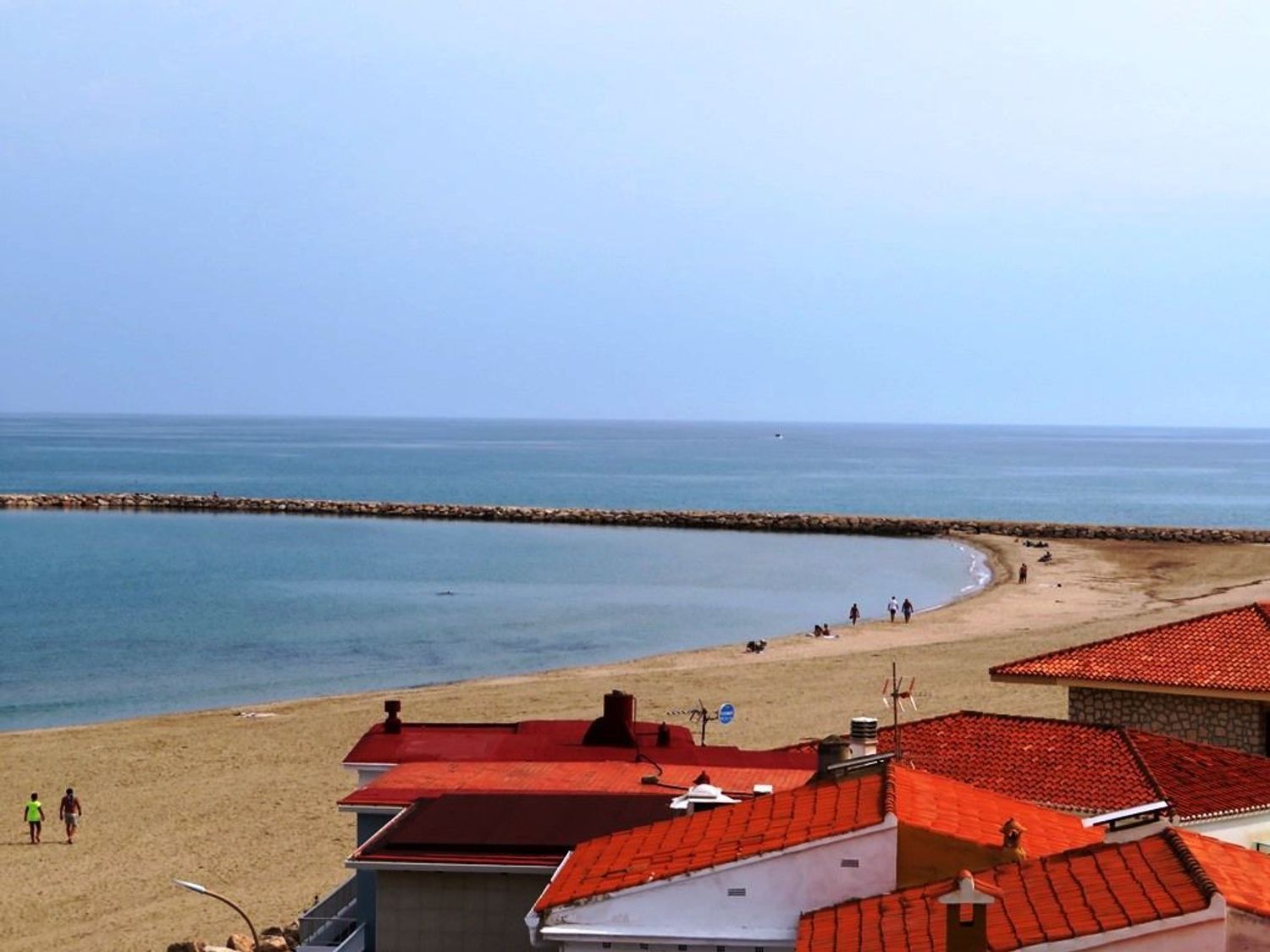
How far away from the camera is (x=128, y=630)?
64.9 metres

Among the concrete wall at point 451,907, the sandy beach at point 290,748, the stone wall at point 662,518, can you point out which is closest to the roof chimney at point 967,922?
the concrete wall at point 451,907

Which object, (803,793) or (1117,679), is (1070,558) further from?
(803,793)

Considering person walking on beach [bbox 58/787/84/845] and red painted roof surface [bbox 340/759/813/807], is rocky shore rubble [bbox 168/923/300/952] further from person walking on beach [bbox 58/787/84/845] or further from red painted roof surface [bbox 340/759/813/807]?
person walking on beach [bbox 58/787/84/845]

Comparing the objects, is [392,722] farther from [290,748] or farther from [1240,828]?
[290,748]

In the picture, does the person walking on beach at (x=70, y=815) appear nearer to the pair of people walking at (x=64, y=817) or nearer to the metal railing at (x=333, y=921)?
the pair of people walking at (x=64, y=817)

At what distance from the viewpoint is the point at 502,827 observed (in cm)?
1244

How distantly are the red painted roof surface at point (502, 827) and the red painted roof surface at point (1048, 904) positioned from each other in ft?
9.20

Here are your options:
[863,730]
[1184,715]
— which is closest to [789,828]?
[863,730]

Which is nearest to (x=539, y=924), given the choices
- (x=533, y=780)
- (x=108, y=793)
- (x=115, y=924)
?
(x=533, y=780)

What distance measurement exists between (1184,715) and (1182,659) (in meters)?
0.64

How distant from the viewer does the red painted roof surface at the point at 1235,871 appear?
821cm

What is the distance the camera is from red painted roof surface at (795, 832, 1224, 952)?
27.2 ft

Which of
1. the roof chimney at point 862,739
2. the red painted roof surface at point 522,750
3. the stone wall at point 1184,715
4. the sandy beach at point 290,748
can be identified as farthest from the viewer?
the sandy beach at point 290,748

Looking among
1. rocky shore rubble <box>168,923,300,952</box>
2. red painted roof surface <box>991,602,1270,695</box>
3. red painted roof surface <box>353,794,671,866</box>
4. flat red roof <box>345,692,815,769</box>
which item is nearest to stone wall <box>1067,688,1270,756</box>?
red painted roof surface <box>991,602,1270,695</box>
